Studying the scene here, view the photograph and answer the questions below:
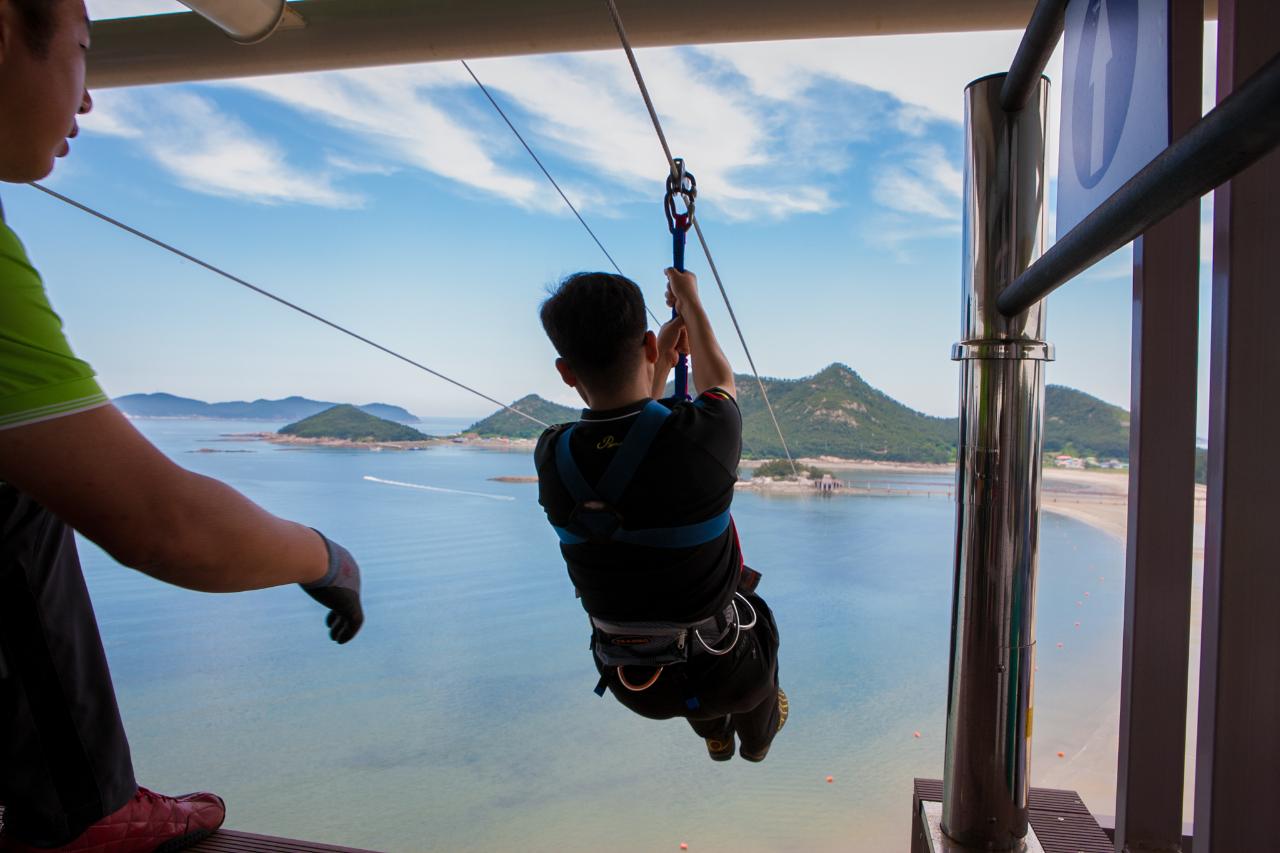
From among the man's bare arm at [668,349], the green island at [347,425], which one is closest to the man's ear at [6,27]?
the man's bare arm at [668,349]

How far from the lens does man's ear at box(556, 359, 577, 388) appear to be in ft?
4.36

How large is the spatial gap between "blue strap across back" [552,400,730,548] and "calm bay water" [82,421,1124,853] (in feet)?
3.25

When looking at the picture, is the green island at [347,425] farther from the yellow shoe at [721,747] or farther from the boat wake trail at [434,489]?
the yellow shoe at [721,747]

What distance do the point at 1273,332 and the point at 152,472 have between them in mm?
919

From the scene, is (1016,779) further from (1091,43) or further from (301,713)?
(301,713)

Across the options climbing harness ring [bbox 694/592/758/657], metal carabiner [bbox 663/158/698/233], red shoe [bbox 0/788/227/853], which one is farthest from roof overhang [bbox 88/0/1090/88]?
red shoe [bbox 0/788/227/853]

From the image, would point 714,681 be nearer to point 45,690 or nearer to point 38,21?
point 45,690

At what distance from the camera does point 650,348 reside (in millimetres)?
1339

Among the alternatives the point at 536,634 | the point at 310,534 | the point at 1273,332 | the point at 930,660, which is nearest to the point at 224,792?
the point at 536,634

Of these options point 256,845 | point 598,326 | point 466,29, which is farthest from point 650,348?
point 466,29

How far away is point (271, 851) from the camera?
145 centimetres

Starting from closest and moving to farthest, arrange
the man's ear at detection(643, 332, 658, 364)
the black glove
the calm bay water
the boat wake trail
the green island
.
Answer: the black glove < the man's ear at detection(643, 332, 658, 364) < the calm bay water < the green island < the boat wake trail

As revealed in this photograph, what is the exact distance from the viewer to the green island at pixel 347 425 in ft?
44.4

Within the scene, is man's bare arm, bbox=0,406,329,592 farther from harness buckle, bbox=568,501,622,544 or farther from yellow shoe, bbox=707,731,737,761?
yellow shoe, bbox=707,731,737,761
